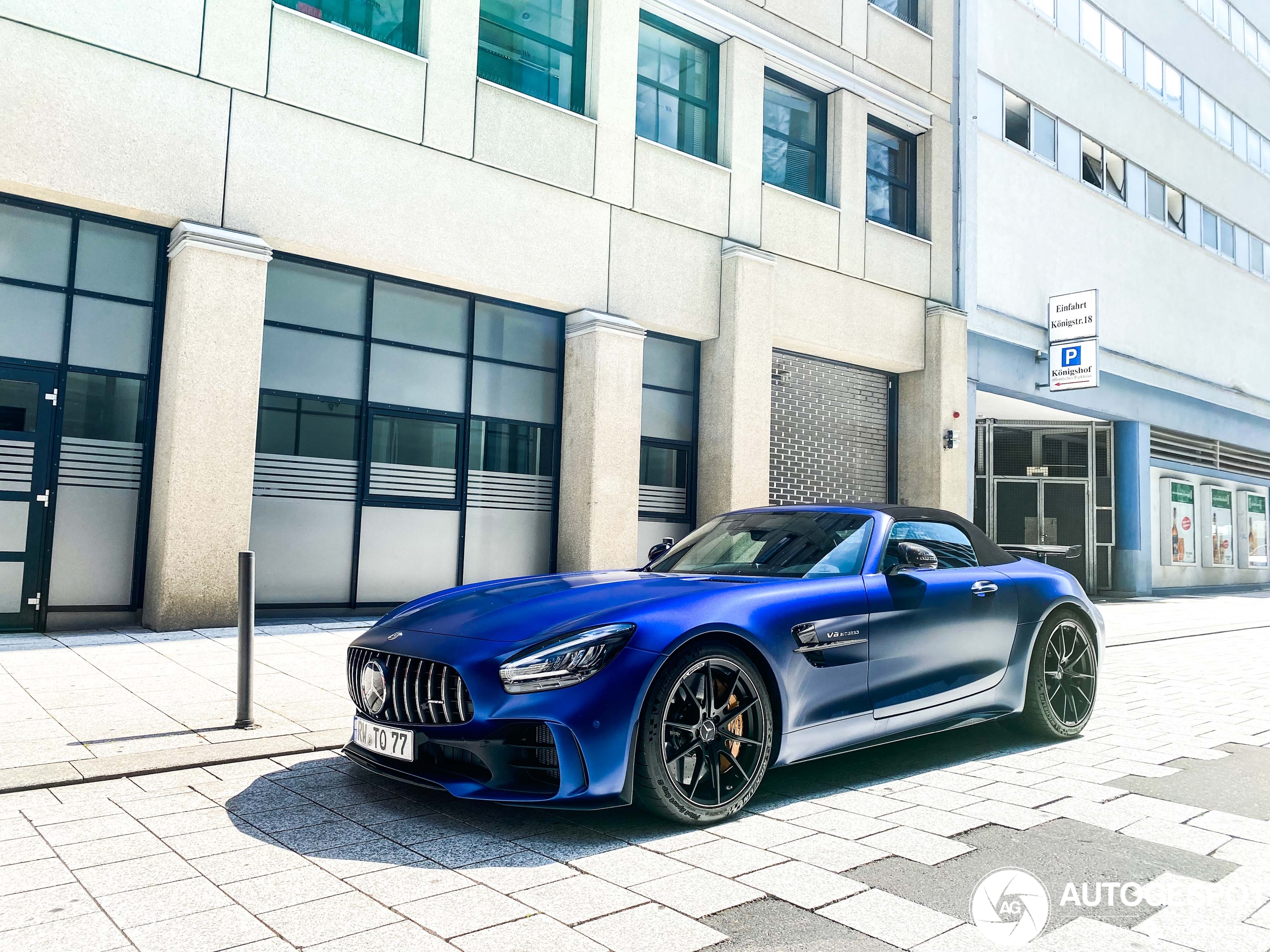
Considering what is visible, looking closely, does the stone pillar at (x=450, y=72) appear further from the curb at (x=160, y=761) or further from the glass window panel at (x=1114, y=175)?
the glass window panel at (x=1114, y=175)

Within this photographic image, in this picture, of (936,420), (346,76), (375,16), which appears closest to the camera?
(346,76)

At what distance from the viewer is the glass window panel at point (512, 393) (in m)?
11.8

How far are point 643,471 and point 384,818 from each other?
954 centimetres

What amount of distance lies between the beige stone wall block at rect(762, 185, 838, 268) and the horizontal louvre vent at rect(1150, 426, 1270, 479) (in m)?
12.0

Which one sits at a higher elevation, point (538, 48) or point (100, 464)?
point (538, 48)

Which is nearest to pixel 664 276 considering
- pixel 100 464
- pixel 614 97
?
pixel 614 97

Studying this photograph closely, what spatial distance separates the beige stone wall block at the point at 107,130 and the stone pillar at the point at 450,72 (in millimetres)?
2247

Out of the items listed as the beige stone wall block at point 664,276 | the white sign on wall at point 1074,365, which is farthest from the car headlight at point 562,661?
the white sign on wall at point 1074,365

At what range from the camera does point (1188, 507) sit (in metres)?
24.2

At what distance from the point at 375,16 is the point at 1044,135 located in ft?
46.4

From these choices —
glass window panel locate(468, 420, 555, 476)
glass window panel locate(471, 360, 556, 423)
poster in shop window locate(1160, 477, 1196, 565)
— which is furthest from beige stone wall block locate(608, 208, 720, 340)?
poster in shop window locate(1160, 477, 1196, 565)

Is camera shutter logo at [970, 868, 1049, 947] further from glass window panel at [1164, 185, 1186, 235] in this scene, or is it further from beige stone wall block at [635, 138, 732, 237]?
glass window panel at [1164, 185, 1186, 235]

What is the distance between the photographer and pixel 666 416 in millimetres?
13570

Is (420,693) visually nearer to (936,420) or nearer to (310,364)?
(310,364)
